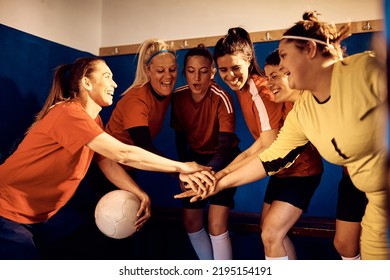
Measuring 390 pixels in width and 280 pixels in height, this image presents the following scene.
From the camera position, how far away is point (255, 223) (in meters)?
2.01

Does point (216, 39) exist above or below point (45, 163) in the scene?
above

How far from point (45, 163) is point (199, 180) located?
2.33 ft

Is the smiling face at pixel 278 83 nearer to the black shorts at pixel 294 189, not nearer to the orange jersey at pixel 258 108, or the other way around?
the orange jersey at pixel 258 108

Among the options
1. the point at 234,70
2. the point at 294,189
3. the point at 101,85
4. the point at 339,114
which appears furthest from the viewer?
the point at 101,85

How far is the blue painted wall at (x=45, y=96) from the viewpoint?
76.4 inches

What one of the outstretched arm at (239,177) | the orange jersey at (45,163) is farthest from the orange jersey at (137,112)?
the outstretched arm at (239,177)

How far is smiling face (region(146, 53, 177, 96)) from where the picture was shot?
206cm

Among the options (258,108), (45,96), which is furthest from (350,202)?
(45,96)

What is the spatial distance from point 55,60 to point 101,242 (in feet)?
3.09

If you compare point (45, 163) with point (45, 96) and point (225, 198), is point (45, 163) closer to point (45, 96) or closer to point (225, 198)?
point (45, 96)

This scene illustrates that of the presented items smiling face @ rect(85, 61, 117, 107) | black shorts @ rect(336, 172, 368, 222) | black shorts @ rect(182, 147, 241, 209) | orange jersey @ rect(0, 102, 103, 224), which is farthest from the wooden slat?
black shorts @ rect(336, 172, 368, 222)

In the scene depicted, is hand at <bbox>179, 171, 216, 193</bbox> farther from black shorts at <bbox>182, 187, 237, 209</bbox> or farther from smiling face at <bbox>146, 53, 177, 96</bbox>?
smiling face at <bbox>146, 53, 177, 96</bbox>

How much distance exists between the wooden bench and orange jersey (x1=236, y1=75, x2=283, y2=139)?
1.32ft

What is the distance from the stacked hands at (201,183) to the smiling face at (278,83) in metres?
0.44
